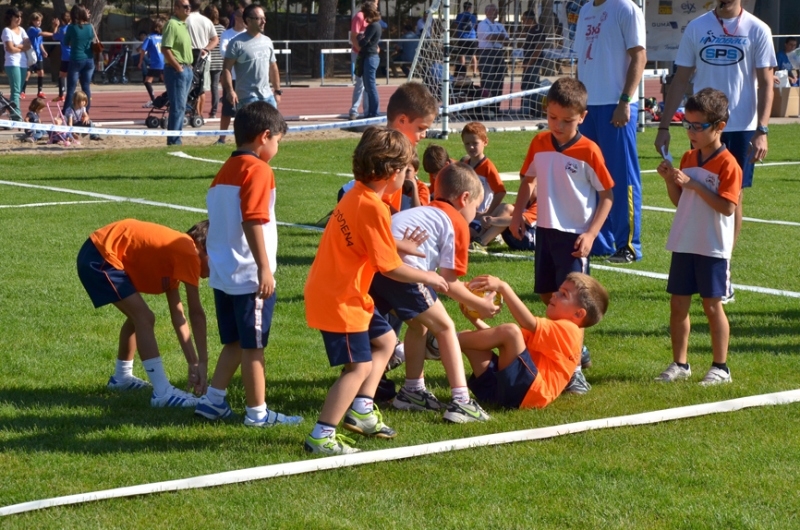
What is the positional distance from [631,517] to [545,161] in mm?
2686

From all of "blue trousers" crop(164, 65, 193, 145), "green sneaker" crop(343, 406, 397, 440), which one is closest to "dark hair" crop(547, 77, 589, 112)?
"green sneaker" crop(343, 406, 397, 440)

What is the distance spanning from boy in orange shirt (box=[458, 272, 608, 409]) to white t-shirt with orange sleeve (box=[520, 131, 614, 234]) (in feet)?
1.35

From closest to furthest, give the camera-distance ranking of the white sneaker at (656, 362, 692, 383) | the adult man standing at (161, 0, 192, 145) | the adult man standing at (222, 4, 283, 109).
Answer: the white sneaker at (656, 362, 692, 383), the adult man standing at (222, 4, 283, 109), the adult man standing at (161, 0, 192, 145)

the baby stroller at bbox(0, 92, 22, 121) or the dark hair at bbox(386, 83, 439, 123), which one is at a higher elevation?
the dark hair at bbox(386, 83, 439, 123)

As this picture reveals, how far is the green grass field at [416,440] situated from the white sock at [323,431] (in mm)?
106

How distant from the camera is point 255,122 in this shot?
5250mm

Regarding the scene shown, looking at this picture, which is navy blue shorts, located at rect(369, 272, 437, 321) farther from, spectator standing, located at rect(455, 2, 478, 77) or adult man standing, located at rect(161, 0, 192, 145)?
spectator standing, located at rect(455, 2, 478, 77)

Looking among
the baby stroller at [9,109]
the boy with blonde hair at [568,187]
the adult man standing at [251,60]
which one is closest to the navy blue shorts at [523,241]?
the boy with blonde hair at [568,187]

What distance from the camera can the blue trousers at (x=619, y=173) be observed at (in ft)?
31.6

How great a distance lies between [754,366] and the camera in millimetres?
6480

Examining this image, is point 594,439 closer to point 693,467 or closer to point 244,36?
point 693,467

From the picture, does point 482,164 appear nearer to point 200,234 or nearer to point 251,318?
point 200,234

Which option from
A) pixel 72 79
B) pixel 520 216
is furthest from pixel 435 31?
pixel 520 216

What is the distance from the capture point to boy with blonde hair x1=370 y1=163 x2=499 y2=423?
17.4ft
